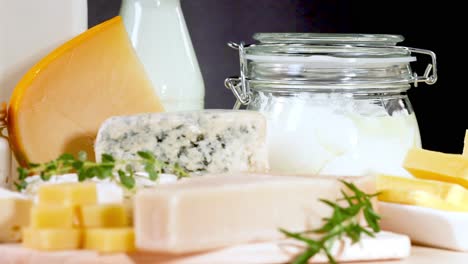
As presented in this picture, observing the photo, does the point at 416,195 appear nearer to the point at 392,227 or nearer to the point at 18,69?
the point at 392,227

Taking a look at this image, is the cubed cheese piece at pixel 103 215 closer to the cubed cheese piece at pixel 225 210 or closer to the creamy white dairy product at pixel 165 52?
the cubed cheese piece at pixel 225 210

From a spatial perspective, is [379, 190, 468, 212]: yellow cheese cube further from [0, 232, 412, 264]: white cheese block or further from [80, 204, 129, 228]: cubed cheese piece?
[80, 204, 129, 228]: cubed cheese piece

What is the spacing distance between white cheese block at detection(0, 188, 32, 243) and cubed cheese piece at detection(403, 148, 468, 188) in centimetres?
35

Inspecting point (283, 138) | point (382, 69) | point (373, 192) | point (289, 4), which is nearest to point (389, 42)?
point (382, 69)

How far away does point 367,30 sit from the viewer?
1583 millimetres

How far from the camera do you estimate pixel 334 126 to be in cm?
94

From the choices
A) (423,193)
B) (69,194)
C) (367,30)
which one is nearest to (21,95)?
(69,194)

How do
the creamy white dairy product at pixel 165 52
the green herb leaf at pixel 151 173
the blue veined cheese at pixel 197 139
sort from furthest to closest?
the creamy white dairy product at pixel 165 52
the blue veined cheese at pixel 197 139
the green herb leaf at pixel 151 173

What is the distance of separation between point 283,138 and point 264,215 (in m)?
0.27

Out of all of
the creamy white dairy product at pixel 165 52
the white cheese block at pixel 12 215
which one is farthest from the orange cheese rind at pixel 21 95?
the white cheese block at pixel 12 215

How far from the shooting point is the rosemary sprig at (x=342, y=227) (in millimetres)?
678

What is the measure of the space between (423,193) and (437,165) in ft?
0.26

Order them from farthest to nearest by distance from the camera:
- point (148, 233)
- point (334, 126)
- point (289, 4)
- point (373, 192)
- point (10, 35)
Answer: point (289, 4) < point (10, 35) < point (334, 126) < point (373, 192) < point (148, 233)

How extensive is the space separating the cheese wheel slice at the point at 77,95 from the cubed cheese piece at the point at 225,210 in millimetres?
297
